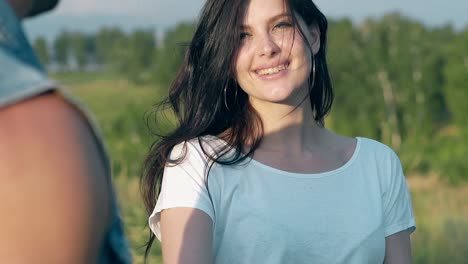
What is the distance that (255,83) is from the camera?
8.11 ft

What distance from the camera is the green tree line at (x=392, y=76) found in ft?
44.7

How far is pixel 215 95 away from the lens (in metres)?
2.57

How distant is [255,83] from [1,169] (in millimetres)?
1674

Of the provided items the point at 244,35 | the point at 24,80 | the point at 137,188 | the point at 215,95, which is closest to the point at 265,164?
the point at 215,95

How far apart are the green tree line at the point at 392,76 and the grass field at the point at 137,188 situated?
1.18m

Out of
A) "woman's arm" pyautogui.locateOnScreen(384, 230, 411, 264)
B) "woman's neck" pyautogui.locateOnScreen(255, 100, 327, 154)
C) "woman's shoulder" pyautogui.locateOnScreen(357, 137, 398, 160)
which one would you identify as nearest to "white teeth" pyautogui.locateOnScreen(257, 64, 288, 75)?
"woman's neck" pyautogui.locateOnScreen(255, 100, 327, 154)

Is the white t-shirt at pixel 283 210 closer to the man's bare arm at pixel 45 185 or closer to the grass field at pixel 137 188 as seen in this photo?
the grass field at pixel 137 188

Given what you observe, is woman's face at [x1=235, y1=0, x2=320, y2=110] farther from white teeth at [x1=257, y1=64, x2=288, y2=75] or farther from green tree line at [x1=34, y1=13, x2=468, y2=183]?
green tree line at [x1=34, y1=13, x2=468, y2=183]

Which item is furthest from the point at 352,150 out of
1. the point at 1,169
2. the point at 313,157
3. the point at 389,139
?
the point at 389,139

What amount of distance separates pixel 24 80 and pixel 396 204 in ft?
6.12

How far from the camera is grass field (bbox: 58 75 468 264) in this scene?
589 cm

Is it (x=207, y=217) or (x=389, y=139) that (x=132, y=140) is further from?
(x=207, y=217)

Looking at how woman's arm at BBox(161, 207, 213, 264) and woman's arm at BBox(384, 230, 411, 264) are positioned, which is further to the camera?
woman's arm at BBox(384, 230, 411, 264)

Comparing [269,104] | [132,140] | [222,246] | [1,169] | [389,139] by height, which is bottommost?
[389,139]
